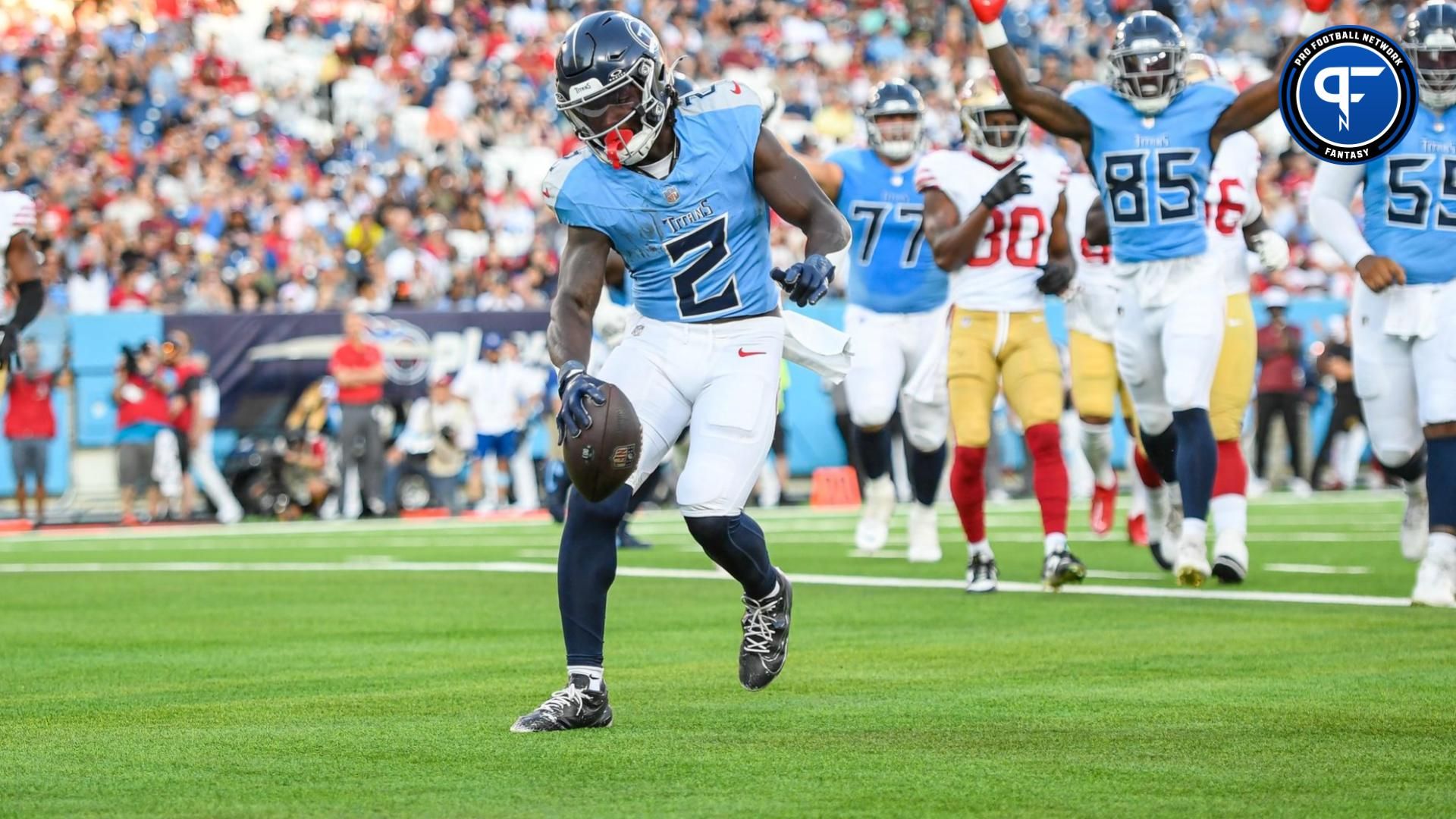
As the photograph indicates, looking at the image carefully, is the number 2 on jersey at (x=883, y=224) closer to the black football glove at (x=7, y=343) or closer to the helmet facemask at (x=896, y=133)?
the helmet facemask at (x=896, y=133)

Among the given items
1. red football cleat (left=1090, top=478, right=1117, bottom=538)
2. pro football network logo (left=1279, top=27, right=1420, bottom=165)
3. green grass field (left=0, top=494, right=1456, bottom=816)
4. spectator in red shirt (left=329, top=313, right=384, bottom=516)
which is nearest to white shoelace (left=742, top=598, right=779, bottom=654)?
green grass field (left=0, top=494, right=1456, bottom=816)

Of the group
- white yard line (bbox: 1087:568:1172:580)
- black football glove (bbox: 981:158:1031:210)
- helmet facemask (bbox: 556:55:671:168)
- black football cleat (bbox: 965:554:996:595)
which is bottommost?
white yard line (bbox: 1087:568:1172:580)

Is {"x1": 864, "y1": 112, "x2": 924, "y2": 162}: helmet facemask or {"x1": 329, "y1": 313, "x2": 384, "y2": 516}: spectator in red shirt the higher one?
{"x1": 864, "y1": 112, "x2": 924, "y2": 162}: helmet facemask

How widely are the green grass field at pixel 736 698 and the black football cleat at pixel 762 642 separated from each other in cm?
7

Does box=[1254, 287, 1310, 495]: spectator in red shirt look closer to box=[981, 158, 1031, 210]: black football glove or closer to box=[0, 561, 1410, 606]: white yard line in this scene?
box=[0, 561, 1410, 606]: white yard line

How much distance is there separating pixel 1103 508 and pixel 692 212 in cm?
795

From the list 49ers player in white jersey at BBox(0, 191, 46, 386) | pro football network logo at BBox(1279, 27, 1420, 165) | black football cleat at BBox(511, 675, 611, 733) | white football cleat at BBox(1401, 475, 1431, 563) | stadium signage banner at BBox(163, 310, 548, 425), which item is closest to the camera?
black football cleat at BBox(511, 675, 611, 733)

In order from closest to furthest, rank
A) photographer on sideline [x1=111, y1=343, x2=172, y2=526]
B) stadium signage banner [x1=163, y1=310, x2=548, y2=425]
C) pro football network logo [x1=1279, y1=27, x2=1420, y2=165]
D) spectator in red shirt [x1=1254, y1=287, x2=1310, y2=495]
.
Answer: pro football network logo [x1=1279, y1=27, x2=1420, y2=165] < photographer on sideline [x1=111, y1=343, x2=172, y2=526] < stadium signage banner [x1=163, y1=310, x2=548, y2=425] < spectator in red shirt [x1=1254, y1=287, x2=1310, y2=495]

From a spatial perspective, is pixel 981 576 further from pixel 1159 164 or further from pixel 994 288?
pixel 1159 164

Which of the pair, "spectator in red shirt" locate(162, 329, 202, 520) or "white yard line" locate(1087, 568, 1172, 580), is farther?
"spectator in red shirt" locate(162, 329, 202, 520)

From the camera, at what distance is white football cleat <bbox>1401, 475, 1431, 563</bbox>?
9.86 metres

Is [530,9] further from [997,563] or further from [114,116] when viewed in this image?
[997,563]

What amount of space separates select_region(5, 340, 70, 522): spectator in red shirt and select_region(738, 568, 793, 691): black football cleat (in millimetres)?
13782

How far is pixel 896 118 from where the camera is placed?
1136 cm
